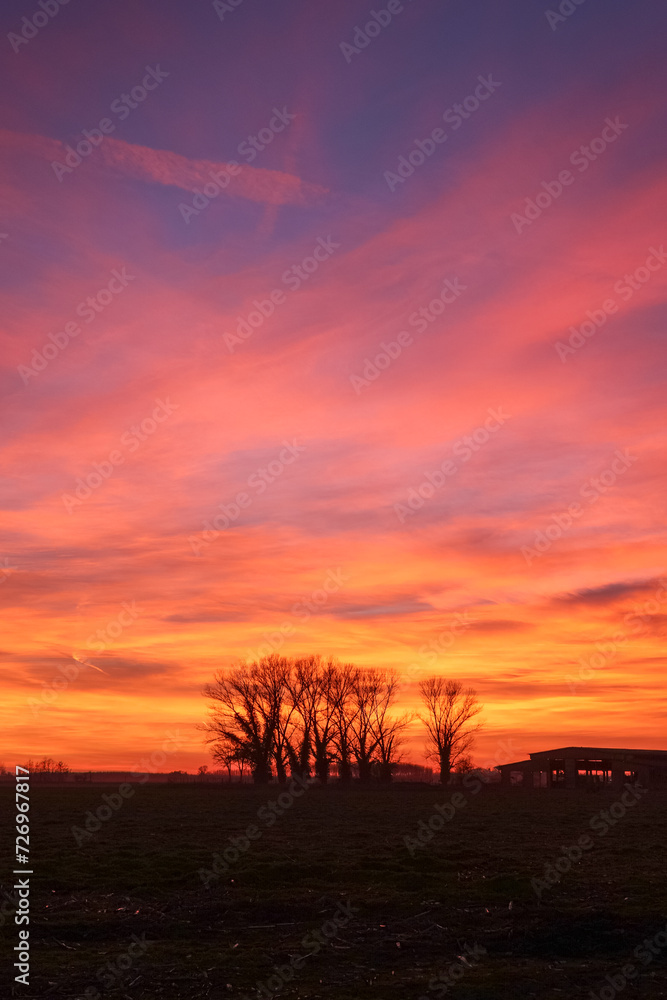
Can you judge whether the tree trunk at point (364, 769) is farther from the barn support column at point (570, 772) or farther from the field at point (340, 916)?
the field at point (340, 916)

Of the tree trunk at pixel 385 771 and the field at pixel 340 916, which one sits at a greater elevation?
the field at pixel 340 916

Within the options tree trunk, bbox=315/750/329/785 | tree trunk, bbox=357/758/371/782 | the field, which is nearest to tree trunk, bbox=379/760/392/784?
tree trunk, bbox=357/758/371/782

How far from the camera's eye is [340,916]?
1695cm

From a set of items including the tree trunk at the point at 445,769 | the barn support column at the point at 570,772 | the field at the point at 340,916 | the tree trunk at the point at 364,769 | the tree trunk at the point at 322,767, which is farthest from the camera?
the tree trunk at the point at 445,769

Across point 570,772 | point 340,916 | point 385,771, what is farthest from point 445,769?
point 340,916

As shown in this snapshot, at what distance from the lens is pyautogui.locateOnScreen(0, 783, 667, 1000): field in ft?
41.8

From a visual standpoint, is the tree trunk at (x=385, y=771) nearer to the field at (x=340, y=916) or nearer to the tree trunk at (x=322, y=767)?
the tree trunk at (x=322, y=767)

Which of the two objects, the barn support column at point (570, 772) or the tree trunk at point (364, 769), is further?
the tree trunk at point (364, 769)

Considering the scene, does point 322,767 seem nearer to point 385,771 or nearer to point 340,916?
point 385,771

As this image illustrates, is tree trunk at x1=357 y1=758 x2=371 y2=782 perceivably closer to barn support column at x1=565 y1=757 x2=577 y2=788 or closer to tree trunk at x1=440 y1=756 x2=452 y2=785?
tree trunk at x1=440 y1=756 x2=452 y2=785

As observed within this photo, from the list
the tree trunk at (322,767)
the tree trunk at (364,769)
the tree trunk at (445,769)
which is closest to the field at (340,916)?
the tree trunk at (322,767)

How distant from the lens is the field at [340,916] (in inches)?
502

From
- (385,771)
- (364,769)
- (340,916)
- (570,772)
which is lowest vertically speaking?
(570,772)

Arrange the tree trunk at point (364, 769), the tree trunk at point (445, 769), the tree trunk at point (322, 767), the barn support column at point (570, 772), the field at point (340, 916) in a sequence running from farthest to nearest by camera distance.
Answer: the tree trunk at point (445, 769)
the tree trunk at point (364, 769)
the tree trunk at point (322, 767)
the barn support column at point (570, 772)
the field at point (340, 916)
